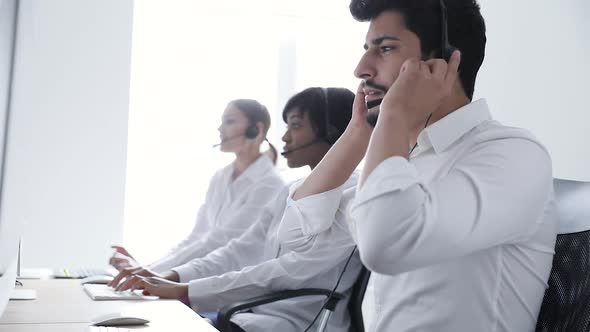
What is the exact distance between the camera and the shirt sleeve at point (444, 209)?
3.21ft

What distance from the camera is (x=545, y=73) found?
480 cm

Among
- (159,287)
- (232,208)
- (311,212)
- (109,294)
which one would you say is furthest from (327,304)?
(232,208)

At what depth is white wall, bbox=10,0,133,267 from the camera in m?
4.11

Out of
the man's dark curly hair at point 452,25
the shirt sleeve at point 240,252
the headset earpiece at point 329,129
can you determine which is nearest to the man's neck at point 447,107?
the man's dark curly hair at point 452,25

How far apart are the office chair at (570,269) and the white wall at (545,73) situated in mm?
3670

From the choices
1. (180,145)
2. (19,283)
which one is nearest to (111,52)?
(180,145)

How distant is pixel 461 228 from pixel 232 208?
211 centimetres

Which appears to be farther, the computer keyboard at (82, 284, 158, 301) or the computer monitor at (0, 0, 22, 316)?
the computer keyboard at (82, 284, 158, 301)

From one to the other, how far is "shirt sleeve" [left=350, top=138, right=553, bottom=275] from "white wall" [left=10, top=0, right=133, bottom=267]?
Result: 133 inches

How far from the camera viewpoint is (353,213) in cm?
104

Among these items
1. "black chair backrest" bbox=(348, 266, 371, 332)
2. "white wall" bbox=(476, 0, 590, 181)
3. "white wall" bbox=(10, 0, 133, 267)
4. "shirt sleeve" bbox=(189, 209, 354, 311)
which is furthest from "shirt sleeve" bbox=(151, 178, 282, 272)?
"white wall" bbox=(476, 0, 590, 181)

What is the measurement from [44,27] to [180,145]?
3.54ft

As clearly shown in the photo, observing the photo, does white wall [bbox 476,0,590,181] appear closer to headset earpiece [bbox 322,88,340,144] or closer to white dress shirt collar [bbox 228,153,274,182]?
white dress shirt collar [bbox 228,153,274,182]

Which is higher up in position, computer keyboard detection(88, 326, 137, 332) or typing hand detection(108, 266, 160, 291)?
computer keyboard detection(88, 326, 137, 332)
